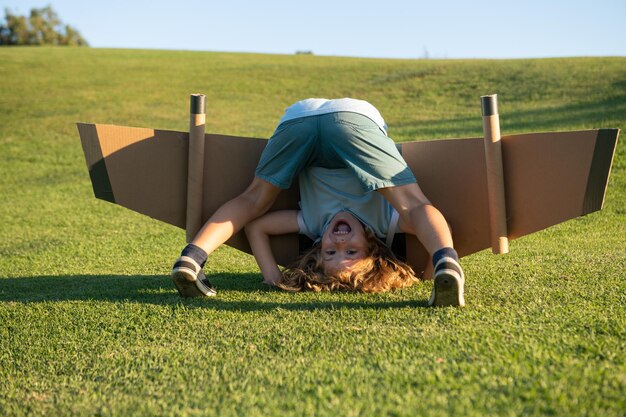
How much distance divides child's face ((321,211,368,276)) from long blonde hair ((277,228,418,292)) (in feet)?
0.14

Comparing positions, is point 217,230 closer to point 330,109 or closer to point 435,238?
point 330,109

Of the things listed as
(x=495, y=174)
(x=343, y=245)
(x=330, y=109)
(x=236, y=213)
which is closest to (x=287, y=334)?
(x=343, y=245)

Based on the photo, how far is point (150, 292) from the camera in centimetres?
465

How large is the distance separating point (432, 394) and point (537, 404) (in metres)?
0.37

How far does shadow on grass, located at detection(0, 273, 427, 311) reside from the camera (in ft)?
13.4

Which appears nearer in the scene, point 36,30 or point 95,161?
point 95,161

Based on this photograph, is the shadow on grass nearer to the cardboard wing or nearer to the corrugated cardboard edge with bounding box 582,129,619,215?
the cardboard wing

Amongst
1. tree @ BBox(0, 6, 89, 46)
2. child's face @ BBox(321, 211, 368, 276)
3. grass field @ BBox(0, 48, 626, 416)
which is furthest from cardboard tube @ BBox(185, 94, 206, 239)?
tree @ BBox(0, 6, 89, 46)

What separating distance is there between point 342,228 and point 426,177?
73cm

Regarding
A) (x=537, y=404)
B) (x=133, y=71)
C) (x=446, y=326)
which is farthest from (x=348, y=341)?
(x=133, y=71)

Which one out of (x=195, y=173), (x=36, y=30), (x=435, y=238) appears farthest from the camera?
(x=36, y=30)

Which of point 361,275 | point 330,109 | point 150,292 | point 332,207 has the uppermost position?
point 330,109

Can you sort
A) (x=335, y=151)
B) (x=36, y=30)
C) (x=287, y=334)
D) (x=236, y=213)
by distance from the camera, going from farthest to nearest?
(x=36, y=30) < (x=236, y=213) < (x=335, y=151) < (x=287, y=334)

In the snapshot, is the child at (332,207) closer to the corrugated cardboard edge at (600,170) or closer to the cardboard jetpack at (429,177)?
the cardboard jetpack at (429,177)
